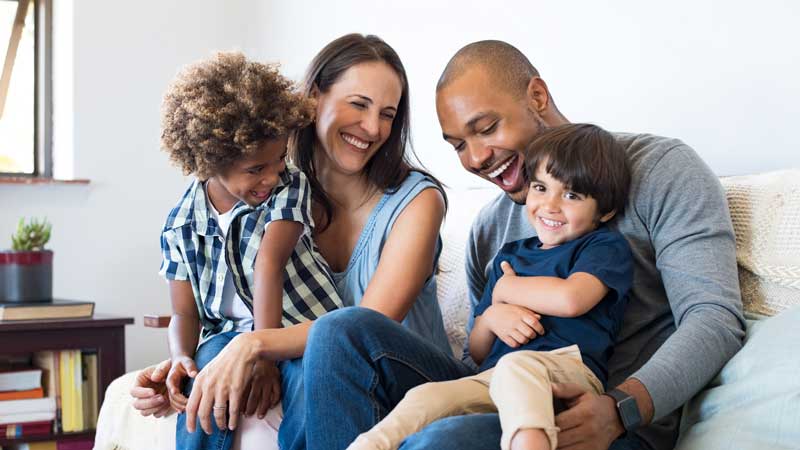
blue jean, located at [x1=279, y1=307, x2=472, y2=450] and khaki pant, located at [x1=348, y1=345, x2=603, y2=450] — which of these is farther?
blue jean, located at [x1=279, y1=307, x2=472, y2=450]

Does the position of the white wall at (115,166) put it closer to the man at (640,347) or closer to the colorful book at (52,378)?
the colorful book at (52,378)

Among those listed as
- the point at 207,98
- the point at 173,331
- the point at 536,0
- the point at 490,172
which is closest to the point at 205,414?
the point at 173,331

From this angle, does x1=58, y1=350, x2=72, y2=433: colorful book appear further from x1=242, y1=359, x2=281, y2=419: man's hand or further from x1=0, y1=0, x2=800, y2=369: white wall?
x1=242, y1=359, x2=281, y2=419: man's hand

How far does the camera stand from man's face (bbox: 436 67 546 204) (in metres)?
1.75

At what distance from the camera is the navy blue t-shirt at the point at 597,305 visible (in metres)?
1.41

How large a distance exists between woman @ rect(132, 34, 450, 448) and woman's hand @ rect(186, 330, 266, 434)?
10cm

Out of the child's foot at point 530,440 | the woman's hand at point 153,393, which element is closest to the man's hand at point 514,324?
the child's foot at point 530,440

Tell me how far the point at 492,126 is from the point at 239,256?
520mm

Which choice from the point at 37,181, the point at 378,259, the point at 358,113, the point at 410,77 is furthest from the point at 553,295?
the point at 37,181

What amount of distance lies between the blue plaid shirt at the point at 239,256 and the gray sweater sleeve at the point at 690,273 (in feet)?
2.02

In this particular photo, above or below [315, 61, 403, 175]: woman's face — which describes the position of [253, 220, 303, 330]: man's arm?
below

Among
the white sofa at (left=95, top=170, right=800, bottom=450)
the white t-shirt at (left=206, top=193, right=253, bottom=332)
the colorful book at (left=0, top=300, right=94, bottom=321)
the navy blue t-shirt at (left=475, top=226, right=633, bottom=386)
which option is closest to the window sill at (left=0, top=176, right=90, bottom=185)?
the colorful book at (left=0, top=300, right=94, bottom=321)

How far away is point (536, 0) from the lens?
241cm

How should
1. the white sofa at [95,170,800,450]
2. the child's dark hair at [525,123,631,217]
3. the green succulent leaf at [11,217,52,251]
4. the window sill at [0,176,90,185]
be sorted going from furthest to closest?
the window sill at [0,176,90,185] < the green succulent leaf at [11,217,52,251] < the child's dark hair at [525,123,631,217] < the white sofa at [95,170,800,450]
